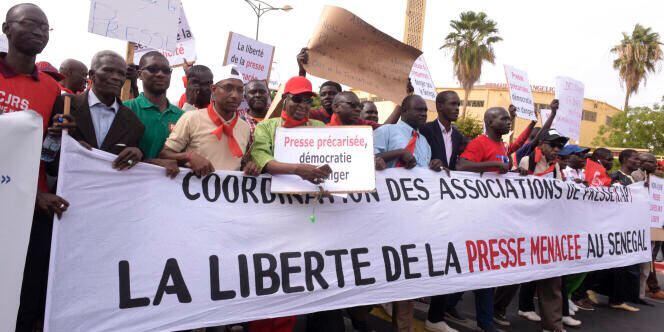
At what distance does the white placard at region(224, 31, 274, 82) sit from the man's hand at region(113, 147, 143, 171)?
4378 millimetres

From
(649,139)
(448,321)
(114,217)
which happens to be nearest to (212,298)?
(114,217)

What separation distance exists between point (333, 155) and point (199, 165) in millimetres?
810

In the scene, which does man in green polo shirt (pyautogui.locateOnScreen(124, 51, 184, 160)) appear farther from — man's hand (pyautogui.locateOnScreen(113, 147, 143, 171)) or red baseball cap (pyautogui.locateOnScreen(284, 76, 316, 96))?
red baseball cap (pyautogui.locateOnScreen(284, 76, 316, 96))

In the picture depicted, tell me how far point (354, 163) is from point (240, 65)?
441 centimetres

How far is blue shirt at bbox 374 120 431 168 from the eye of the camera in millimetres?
4211

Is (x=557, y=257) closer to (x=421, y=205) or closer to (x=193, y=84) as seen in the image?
(x=421, y=205)

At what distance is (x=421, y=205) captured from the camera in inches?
156

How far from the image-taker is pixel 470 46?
1538 inches

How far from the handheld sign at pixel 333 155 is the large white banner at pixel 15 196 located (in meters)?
1.34

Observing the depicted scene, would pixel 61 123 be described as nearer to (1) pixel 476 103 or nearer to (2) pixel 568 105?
(2) pixel 568 105

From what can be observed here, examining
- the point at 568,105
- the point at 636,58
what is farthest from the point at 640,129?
the point at 568,105

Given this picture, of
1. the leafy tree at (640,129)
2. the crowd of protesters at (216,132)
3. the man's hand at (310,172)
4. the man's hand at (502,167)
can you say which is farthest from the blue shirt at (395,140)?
the leafy tree at (640,129)

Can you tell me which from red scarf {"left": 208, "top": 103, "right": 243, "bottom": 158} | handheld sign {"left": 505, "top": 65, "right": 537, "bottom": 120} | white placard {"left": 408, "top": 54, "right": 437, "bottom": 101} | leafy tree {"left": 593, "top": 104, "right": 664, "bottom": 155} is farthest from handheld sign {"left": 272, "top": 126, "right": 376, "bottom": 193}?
leafy tree {"left": 593, "top": 104, "right": 664, "bottom": 155}

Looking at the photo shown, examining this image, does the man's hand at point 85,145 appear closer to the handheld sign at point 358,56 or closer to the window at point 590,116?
the handheld sign at point 358,56
